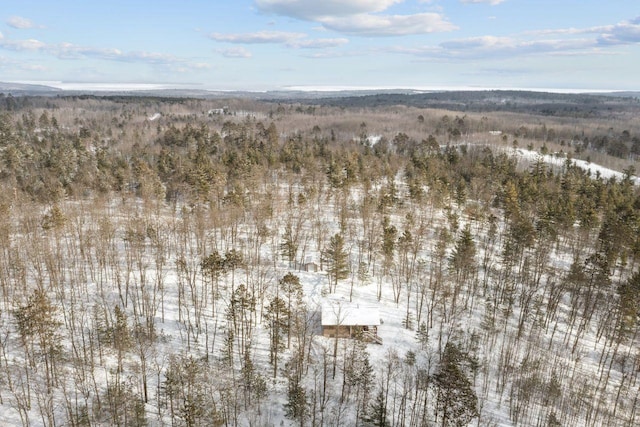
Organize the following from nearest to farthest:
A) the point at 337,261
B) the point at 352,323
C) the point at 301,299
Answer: the point at 352,323 → the point at 301,299 → the point at 337,261

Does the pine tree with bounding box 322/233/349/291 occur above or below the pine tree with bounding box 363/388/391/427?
above

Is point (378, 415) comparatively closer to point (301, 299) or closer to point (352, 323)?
point (352, 323)

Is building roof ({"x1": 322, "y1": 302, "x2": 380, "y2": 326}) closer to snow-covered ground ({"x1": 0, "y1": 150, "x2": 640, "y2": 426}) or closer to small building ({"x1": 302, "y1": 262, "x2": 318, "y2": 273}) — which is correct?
snow-covered ground ({"x1": 0, "y1": 150, "x2": 640, "y2": 426})

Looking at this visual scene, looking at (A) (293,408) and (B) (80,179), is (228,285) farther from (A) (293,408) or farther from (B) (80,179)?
(B) (80,179)

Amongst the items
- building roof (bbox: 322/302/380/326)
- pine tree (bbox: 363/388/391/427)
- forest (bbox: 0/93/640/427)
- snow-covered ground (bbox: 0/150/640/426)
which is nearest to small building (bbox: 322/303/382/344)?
building roof (bbox: 322/302/380/326)

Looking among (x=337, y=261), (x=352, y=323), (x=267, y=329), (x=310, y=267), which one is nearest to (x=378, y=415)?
(x=352, y=323)

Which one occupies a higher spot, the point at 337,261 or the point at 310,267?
the point at 337,261

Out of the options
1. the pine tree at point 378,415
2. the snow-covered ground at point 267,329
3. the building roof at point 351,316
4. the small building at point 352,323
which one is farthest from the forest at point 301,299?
the building roof at point 351,316
